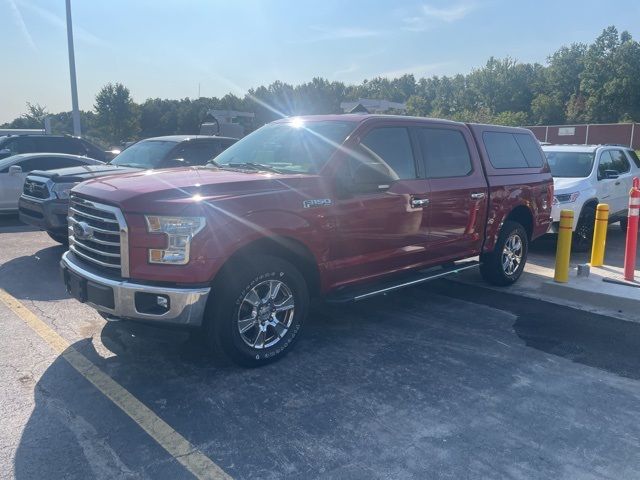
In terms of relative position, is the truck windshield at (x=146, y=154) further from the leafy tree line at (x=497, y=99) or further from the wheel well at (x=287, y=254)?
the leafy tree line at (x=497, y=99)

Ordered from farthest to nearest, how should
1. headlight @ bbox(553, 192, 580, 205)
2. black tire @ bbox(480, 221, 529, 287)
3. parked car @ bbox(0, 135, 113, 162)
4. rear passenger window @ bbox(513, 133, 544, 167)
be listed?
parked car @ bbox(0, 135, 113, 162) → headlight @ bbox(553, 192, 580, 205) → rear passenger window @ bbox(513, 133, 544, 167) → black tire @ bbox(480, 221, 529, 287)

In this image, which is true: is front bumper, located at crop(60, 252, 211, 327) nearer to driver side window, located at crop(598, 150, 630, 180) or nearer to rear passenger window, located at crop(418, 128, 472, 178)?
rear passenger window, located at crop(418, 128, 472, 178)

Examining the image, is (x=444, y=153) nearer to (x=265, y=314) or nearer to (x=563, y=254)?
(x=563, y=254)

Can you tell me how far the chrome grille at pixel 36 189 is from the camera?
7.83m

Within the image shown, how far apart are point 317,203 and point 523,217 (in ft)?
12.2

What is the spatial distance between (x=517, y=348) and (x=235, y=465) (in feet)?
9.50

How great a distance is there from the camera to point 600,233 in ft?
24.3

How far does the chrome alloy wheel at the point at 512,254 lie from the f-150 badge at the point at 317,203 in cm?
314

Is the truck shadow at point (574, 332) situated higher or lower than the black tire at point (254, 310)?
lower

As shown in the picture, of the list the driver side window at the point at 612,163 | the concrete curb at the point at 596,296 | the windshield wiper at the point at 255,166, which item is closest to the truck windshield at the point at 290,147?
the windshield wiper at the point at 255,166

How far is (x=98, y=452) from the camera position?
3.09m

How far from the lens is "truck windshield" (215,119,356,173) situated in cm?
484

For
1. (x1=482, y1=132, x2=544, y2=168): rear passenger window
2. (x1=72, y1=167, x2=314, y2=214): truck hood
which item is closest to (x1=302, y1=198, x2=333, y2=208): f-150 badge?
(x1=72, y1=167, x2=314, y2=214): truck hood

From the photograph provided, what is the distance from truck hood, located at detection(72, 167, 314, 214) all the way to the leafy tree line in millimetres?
47774
